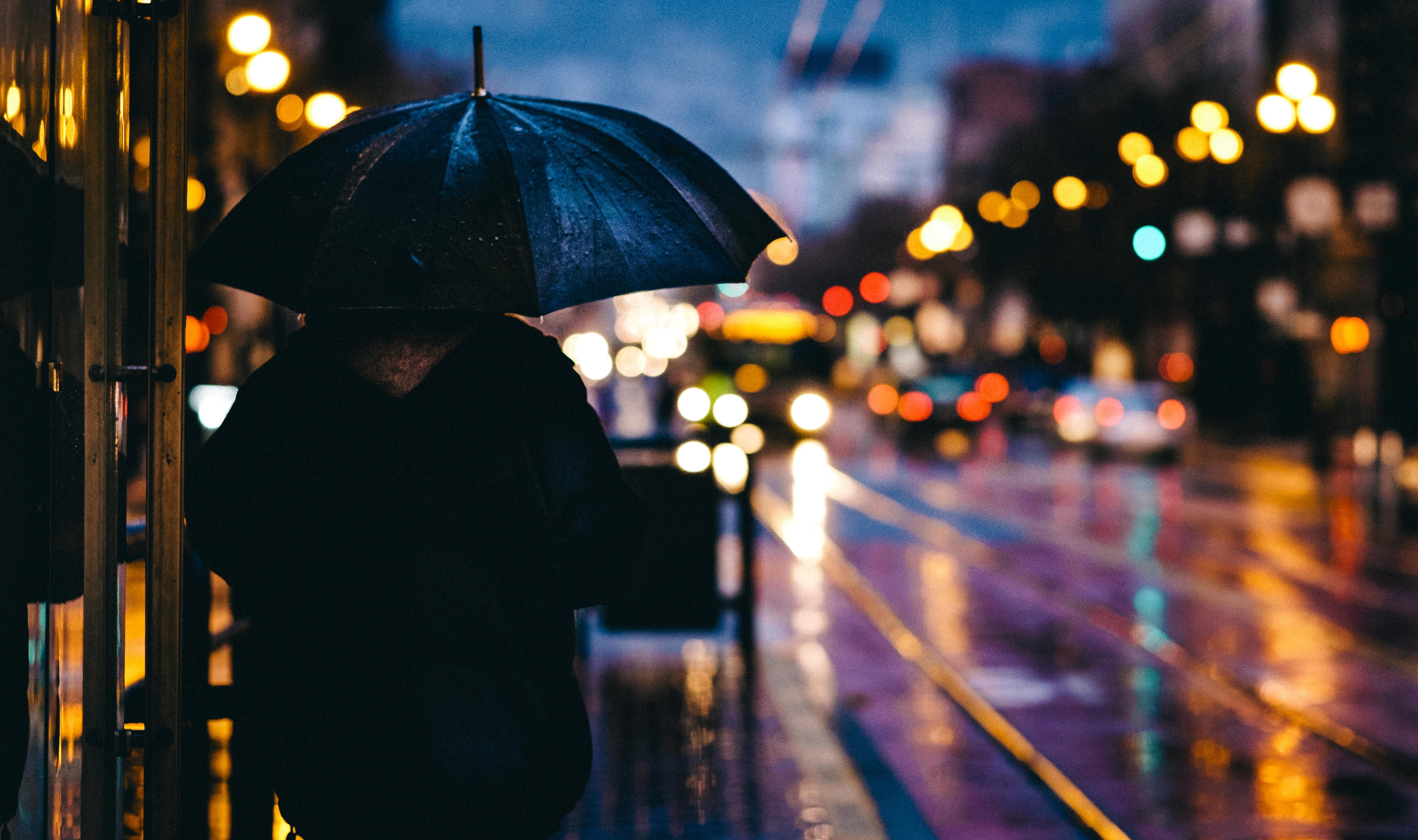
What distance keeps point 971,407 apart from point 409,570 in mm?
30439

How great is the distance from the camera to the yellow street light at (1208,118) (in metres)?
19.8

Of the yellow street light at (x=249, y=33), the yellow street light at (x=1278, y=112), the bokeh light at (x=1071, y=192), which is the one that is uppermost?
the bokeh light at (x=1071, y=192)

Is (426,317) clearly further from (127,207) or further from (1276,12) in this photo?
(1276,12)

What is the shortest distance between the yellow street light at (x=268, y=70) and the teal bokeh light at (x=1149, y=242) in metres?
11.2

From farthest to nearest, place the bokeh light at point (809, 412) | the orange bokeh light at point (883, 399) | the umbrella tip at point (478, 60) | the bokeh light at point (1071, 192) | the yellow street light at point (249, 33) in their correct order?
1. the orange bokeh light at point (883, 399)
2. the bokeh light at point (809, 412)
3. the bokeh light at point (1071, 192)
4. the yellow street light at point (249, 33)
5. the umbrella tip at point (478, 60)

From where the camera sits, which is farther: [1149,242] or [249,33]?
[1149,242]

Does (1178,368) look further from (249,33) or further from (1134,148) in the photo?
(249,33)

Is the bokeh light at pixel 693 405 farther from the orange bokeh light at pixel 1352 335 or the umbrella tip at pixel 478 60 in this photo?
the umbrella tip at pixel 478 60

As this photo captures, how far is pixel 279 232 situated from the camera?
3238 mm

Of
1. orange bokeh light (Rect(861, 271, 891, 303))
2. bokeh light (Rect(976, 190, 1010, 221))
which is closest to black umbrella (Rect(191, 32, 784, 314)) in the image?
bokeh light (Rect(976, 190, 1010, 221))

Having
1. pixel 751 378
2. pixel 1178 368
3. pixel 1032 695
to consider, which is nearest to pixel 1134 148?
pixel 751 378

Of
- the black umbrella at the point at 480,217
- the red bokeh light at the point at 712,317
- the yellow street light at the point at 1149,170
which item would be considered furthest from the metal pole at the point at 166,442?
the red bokeh light at the point at 712,317

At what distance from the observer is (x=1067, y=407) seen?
98.2ft

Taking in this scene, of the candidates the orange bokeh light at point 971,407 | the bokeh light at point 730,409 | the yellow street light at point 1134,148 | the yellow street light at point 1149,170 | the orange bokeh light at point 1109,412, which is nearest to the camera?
the yellow street light at point 1149,170
